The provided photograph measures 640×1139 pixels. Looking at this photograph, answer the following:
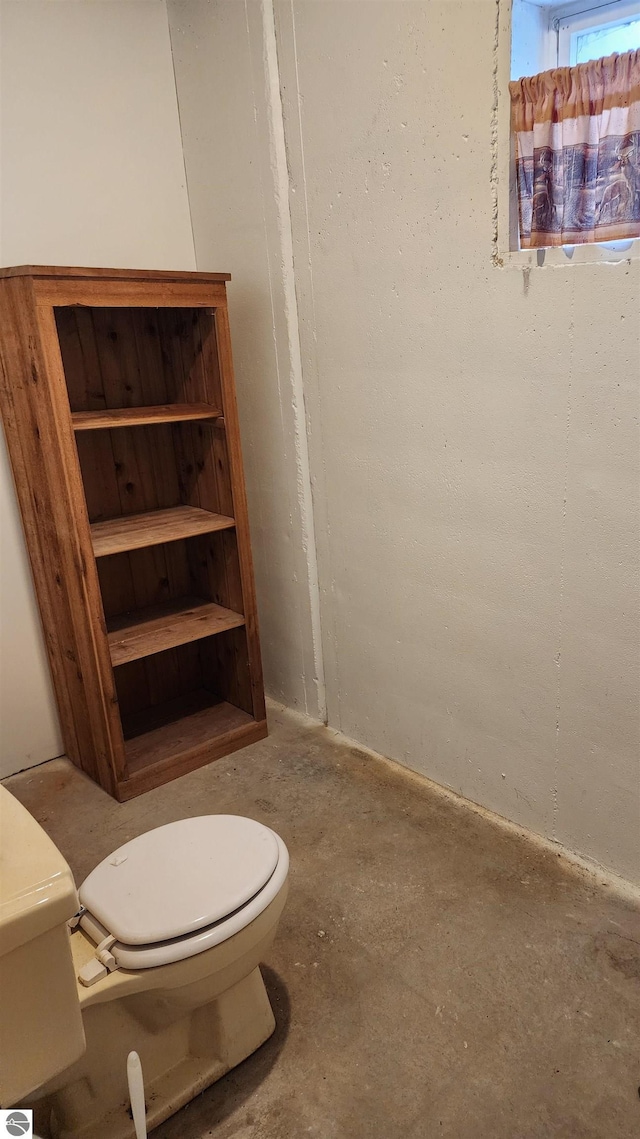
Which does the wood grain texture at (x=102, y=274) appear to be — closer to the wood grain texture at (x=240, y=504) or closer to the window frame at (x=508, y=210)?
the wood grain texture at (x=240, y=504)

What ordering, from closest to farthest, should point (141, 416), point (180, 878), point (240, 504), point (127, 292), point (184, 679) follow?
point (180, 878) → point (127, 292) → point (141, 416) → point (240, 504) → point (184, 679)

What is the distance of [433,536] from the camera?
6.66 feet

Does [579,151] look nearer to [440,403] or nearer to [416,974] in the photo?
[440,403]

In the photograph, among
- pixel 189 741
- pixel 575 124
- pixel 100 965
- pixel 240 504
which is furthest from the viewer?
pixel 189 741

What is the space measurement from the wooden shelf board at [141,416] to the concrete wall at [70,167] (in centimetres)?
35

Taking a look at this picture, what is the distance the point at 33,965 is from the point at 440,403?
4.97 feet

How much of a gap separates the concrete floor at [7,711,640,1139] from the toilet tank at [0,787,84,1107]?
50cm

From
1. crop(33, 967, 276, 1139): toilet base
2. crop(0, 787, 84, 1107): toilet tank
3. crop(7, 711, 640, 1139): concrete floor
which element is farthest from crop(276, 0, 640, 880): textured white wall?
crop(0, 787, 84, 1107): toilet tank

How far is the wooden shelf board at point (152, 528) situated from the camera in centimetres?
218

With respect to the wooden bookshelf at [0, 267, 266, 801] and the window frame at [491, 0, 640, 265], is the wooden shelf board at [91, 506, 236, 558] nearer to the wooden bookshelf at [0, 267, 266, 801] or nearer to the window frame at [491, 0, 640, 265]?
the wooden bookshelf at [0, 267, 266, 801]

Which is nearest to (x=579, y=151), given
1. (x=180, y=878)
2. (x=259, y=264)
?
(x=259, y=264)

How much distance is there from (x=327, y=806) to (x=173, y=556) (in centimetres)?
108

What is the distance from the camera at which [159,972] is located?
121 cm

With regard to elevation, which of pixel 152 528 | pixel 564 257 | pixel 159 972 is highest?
pixel 564 257
